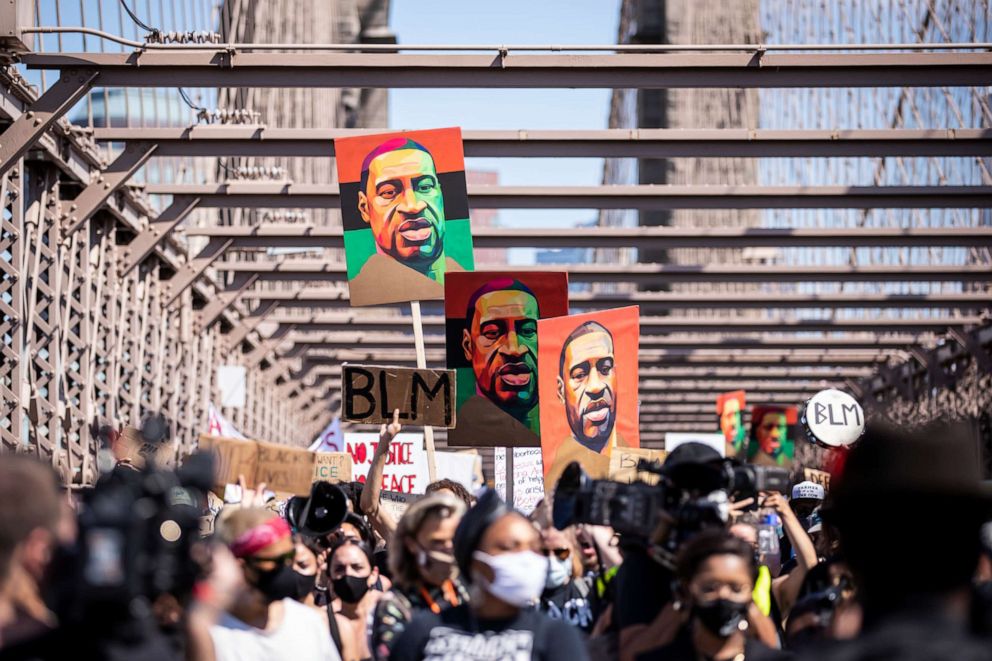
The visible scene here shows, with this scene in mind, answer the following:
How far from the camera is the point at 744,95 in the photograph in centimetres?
5616

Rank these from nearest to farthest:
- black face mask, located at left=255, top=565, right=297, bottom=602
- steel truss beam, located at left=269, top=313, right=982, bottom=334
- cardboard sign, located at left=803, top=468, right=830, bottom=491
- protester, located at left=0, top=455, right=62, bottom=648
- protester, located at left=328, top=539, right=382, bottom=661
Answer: protester, located at left=0, top=455, right=62, bottom=648 < black face mask, located at left=255, top=565, right=297, bottom=602 < protester, located at left=328, top=539, right=382, bottom=661 < cardboard sign, located at left=803, top=468, right=830, bottom=491 < steel truss beam, located at left=269, top=313, right=982, bottom=334

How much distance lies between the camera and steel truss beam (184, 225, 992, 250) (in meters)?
21.7

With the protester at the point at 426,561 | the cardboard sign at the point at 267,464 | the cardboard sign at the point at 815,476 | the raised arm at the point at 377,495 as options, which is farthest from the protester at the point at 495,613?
the cardboard sign at the point at 815,476

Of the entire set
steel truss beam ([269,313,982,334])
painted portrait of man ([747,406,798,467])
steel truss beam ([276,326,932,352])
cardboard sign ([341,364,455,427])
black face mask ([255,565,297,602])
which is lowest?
painted portrait of man ([747,406,798,467])

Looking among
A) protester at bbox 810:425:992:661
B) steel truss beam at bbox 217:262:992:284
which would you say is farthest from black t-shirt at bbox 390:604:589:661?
steel truss beam at bbox 217:262:992:284

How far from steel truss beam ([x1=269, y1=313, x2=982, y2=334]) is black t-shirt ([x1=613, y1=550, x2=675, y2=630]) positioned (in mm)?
24160

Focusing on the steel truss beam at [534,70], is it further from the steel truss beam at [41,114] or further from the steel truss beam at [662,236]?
the steel truss beam at [662,236]

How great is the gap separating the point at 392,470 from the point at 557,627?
1009cm

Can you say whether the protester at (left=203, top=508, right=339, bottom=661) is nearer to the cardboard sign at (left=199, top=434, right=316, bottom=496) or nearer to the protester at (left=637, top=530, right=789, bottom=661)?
the cardboard sign at (left=199, top=434, right=316, bottom=496)

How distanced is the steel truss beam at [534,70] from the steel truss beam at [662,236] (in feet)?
21.8

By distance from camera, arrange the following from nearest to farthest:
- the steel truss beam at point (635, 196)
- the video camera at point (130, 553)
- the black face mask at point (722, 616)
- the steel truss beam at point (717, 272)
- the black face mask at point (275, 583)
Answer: the video camera at point (130, 553), the black face mask at point (722, 616), the black face mask at point (275, 583), the steel truss beam at point (635, 196), the steel truss beam at point (717, 272)

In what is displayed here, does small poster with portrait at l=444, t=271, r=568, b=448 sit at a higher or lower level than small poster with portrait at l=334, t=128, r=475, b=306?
lower

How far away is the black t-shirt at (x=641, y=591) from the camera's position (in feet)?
16.0

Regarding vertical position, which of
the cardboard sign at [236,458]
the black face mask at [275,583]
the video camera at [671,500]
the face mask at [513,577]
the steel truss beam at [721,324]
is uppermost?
the steel truss beam at [721,324]
